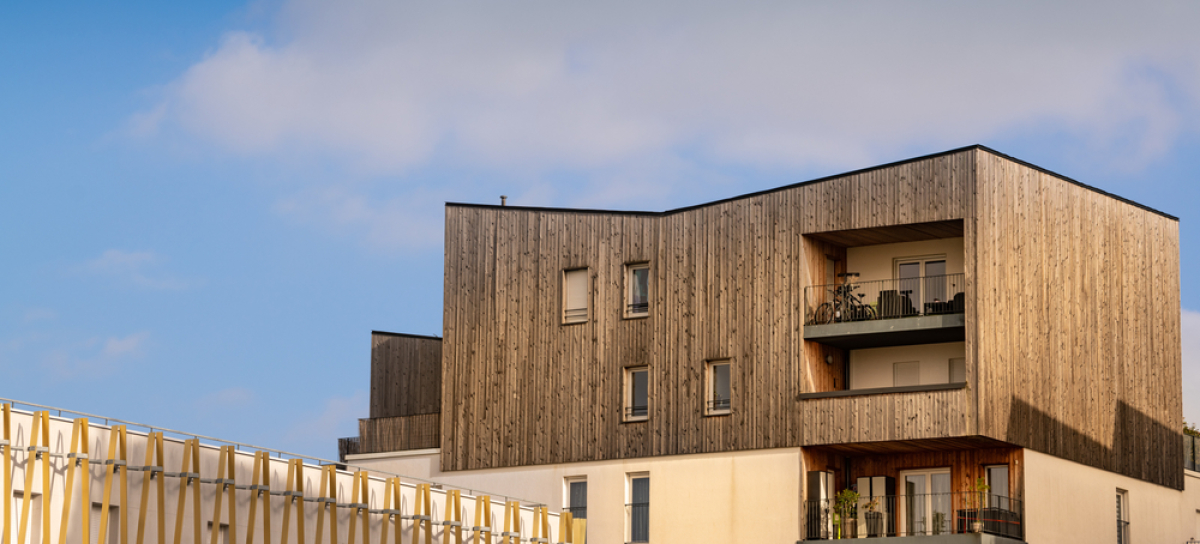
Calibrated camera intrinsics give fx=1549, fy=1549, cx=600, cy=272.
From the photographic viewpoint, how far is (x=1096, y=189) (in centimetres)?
3834

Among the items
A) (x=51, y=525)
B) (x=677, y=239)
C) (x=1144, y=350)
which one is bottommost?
(x=51, y=525)

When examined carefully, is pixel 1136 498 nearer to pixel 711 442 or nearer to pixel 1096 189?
pixel 1096 189

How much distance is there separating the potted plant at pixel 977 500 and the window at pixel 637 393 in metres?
8.01

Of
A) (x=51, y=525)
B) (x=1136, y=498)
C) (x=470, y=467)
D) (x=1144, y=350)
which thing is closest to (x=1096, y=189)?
(x=1144, y=350)

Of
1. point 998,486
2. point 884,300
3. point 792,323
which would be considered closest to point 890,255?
point 884,300

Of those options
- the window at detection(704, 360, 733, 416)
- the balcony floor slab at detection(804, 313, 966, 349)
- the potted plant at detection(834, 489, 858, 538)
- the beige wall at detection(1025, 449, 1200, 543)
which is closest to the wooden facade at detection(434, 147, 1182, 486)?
the window at detection(704, 360, 733, 416)

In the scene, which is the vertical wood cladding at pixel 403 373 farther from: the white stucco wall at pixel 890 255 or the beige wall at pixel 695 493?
the white stucco wall at pixel 890 255

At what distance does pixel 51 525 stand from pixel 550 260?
59.8ft

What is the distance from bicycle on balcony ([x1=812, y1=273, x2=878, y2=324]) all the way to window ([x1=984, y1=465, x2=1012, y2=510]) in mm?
4399

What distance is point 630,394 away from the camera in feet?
125

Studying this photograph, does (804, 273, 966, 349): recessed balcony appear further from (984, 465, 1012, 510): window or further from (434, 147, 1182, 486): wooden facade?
(984, 465, 1012, 510): window

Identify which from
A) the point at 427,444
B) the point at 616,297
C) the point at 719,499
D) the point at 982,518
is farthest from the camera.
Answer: the point at 427,444

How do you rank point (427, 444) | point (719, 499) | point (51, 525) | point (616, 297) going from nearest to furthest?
1. point (51, 525)
2. point (719, 499)
3. point (616, 297)
4. point (427, 444)

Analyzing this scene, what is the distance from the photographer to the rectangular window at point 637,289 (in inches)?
1515
